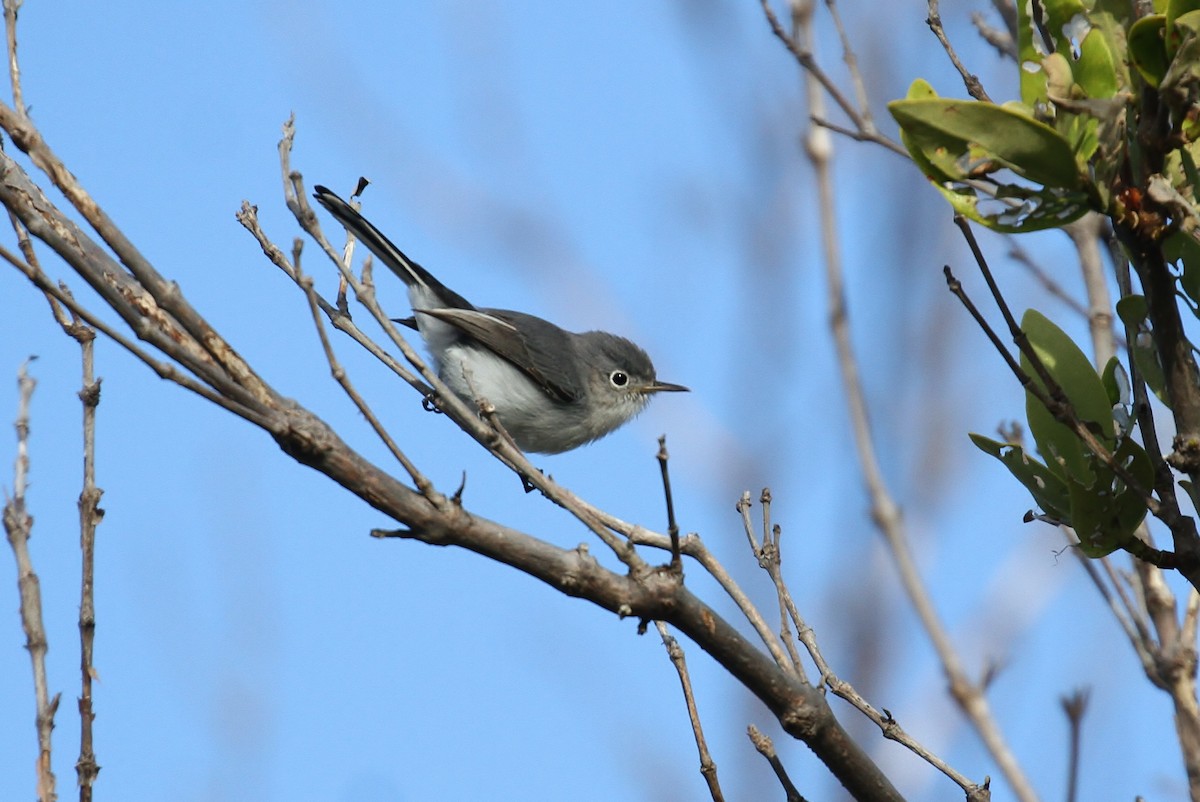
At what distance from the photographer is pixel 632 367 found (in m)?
5.87

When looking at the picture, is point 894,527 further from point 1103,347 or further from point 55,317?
point 55,317

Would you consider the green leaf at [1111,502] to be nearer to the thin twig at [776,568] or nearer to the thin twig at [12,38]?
the thin twig at [776,568]

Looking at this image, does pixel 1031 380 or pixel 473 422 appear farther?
pixel 473 422

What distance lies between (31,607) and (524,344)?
350cm

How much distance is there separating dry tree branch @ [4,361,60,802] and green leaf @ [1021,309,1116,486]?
154cm

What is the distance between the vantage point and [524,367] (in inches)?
210

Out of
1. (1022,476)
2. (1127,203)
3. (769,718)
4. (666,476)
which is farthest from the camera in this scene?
(769,718)

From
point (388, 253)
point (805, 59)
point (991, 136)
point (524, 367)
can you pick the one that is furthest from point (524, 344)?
point (991, 136)

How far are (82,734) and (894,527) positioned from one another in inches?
75.9

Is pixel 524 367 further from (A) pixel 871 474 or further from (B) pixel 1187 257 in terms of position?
(B) pixel 1187 257

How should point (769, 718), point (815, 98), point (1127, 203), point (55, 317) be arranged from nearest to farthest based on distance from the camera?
point (1127, 203)
point (55, 317)
point (815, 98)
point (769, 718)

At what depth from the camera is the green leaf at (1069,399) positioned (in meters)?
1.64

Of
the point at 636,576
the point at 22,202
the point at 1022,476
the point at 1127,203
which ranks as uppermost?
the point at 22,202

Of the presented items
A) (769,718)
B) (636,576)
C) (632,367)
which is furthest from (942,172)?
(632,367)
